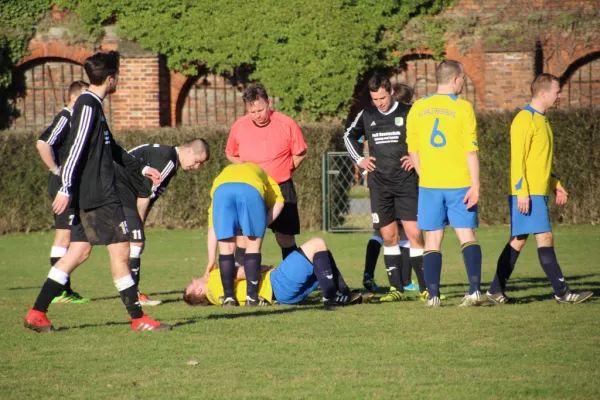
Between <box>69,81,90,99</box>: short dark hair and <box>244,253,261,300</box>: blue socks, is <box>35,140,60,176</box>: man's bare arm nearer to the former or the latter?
<box>69,81,90,99</box>: short dark hair

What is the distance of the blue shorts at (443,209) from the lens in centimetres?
884

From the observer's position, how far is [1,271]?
14.1 meters

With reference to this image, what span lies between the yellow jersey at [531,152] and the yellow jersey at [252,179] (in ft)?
7.37

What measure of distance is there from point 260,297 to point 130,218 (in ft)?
5.35

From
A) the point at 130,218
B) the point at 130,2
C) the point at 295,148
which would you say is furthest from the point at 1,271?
the point at 130,2

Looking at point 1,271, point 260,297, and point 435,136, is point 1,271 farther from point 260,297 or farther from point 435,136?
point 435,136

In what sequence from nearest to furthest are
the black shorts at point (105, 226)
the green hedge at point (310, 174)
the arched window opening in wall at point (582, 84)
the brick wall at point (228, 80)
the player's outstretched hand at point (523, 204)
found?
the black shorts at point (105, 226) → the player's outstretched hand at point (523, 204) → the green hedge at point (310, 174) → the brick wall at point (228, 80) → the arched window opening in wall at point (582, 84)

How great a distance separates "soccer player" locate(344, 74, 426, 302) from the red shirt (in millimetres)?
726

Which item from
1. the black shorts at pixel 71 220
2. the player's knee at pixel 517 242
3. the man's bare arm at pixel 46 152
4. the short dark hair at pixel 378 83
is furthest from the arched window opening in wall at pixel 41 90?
the player's knee at pixel 517 242

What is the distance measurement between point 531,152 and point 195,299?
3.45 meters

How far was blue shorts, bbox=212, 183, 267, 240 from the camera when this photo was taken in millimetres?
9133

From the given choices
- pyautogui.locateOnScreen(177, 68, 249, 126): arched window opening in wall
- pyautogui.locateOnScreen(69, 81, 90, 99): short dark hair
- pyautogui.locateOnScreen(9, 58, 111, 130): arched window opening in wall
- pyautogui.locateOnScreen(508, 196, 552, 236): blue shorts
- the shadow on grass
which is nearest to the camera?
the shadow on grass

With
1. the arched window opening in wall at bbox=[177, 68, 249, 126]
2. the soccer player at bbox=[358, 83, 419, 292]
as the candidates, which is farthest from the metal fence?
the soccer player at bbox=[358, 83, 419, 292]

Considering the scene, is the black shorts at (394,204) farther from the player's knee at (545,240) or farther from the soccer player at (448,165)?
the player's knee at (545,240)
